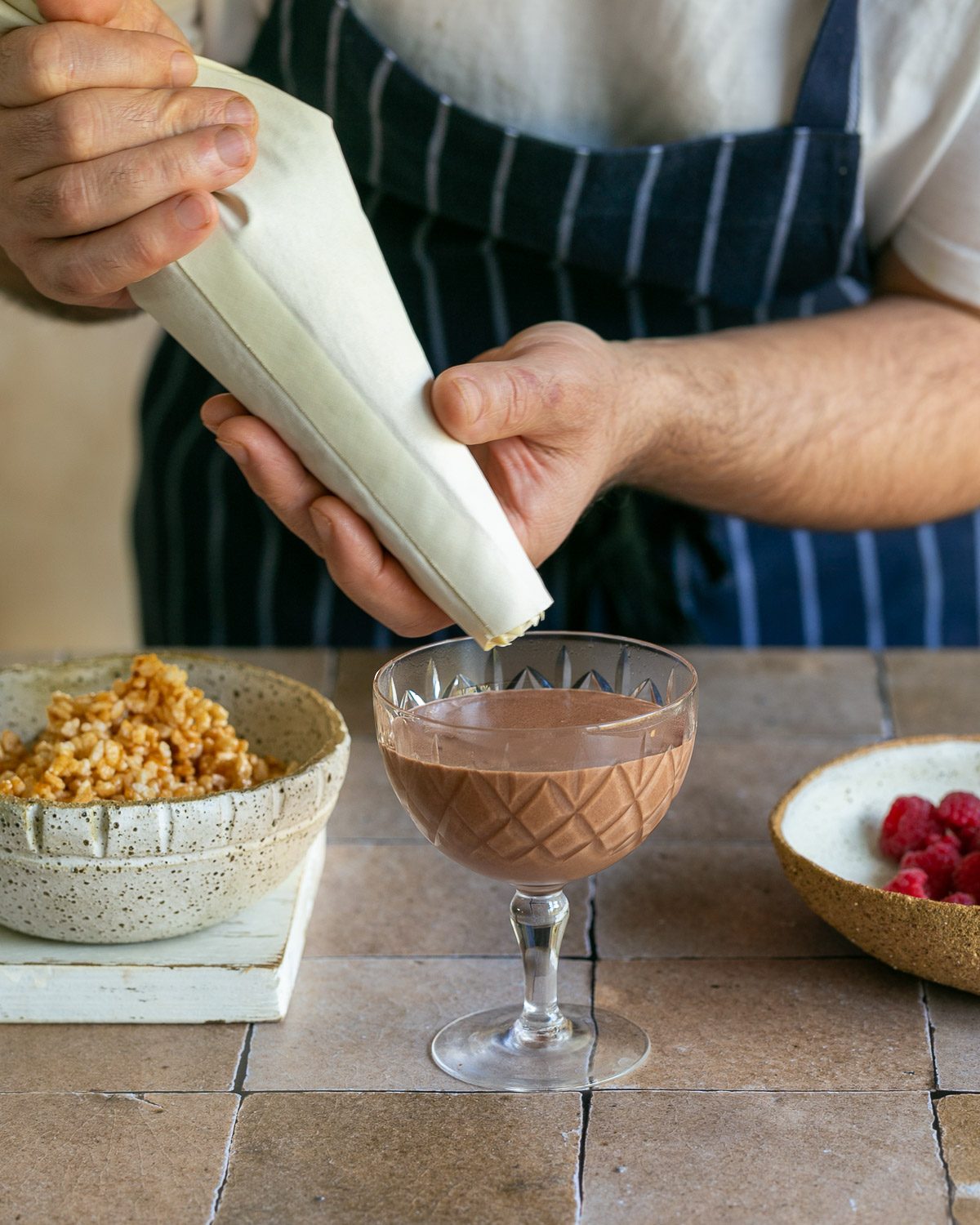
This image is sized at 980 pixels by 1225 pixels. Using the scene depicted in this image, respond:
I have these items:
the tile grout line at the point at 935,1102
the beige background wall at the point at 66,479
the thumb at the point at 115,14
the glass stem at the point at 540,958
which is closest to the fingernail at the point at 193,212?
the thumb at the point at 115,14

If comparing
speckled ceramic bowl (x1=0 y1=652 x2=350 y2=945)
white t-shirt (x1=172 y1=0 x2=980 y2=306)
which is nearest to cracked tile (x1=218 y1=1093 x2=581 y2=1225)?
speckled ceramic bowl (x1=0 y1=652 x2=350 y2=945)

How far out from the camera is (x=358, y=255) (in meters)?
0.83

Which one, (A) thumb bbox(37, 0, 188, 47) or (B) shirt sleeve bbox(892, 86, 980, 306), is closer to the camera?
(A) thumb bbox(37, 0, 188, 47)

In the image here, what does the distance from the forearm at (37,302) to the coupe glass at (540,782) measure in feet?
1.95

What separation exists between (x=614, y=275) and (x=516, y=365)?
553 millimetres

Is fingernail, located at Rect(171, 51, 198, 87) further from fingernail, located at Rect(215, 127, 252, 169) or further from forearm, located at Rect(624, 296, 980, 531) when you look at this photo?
forearm, located at Rect(624, 296, 980, 531)

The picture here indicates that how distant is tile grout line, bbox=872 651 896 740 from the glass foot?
53 centimetres

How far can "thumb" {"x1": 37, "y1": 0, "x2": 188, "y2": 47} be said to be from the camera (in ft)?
2.59

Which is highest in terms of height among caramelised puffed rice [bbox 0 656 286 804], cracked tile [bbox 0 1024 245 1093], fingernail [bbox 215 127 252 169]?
fingernail [bbox 215 127 252 169]

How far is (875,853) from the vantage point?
0.98 meters

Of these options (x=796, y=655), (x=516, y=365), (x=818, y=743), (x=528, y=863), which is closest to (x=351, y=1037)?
(x=528, y=863)

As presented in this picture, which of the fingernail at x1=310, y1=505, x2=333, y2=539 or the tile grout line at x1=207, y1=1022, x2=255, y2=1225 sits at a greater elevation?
the fingernail at x1=310, y1=505, x2=333, y2=539

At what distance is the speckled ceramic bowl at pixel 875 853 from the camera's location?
2.65ft

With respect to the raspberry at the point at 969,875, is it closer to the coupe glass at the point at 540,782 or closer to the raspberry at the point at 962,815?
the raspberry at the point at 962,815
